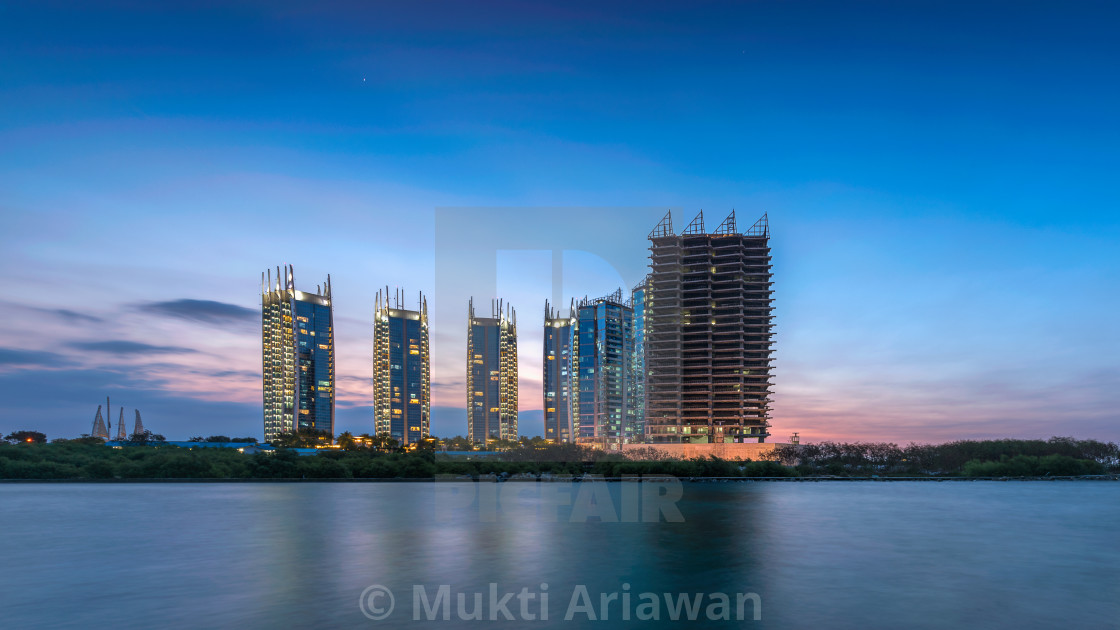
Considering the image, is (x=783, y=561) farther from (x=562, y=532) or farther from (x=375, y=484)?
(x=375, y=484)

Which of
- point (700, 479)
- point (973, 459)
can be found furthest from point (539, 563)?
point (973, 459)

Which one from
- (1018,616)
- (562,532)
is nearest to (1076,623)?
(1018,616)

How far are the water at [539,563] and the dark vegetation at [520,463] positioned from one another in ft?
175

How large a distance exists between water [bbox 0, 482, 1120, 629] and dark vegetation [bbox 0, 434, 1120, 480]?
53.5m

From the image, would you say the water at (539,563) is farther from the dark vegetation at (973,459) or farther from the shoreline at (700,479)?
the dark vegetation at (973,459)

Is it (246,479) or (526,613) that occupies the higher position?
(526,613)

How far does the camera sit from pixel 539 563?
152 feet

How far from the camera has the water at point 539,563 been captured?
110 ft

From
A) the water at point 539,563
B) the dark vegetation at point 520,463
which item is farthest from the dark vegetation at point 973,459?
the water at point 539,563

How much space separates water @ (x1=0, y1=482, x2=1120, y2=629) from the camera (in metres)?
33.4

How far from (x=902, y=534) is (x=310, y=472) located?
120600 millimetres

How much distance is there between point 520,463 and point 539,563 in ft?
381

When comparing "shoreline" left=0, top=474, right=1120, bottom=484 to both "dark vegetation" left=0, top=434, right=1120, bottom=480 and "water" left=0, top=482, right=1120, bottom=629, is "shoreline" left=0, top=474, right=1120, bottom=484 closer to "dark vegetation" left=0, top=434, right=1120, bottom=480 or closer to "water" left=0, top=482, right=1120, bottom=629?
"dark vegetation" left=0, top=434, right=1120, bottom=480

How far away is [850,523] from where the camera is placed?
249 feet
